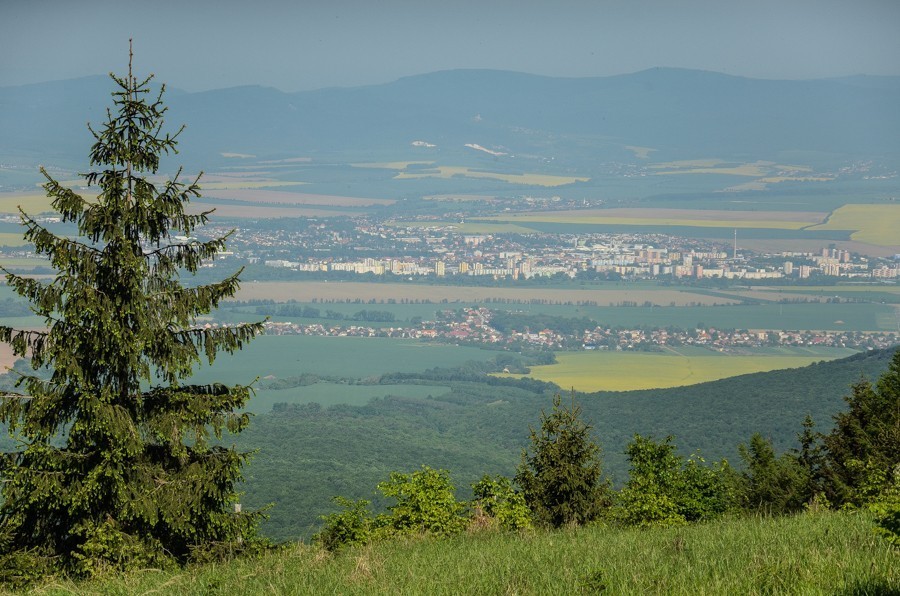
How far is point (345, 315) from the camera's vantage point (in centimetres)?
15612

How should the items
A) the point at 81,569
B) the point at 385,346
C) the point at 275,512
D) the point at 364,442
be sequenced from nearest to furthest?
the point at 81,569
the point at 275,512
the point at 364,442
the point at 385,346

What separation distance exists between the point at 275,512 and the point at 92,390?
32.6 m

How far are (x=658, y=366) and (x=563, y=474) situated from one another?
9337cm

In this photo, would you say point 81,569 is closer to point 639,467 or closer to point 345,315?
point 639,467

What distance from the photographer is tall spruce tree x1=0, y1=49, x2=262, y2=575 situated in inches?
438

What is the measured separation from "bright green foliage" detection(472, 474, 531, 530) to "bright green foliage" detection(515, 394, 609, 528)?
0.47m

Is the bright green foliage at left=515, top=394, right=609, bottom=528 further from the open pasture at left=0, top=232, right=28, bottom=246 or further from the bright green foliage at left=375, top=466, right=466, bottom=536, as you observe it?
the open pasture at left=0, top=232, right=28, bottom=246

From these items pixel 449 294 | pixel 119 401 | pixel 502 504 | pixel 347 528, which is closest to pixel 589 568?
pixel 119 401

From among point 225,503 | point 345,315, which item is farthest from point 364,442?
point 345,315

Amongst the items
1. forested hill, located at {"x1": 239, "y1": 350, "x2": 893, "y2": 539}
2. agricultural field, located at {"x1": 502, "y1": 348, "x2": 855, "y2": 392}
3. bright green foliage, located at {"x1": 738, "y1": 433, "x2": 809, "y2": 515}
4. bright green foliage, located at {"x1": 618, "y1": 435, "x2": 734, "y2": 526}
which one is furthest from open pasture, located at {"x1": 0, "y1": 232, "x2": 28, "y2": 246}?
bright green foliage, located at {"x1": 618, "y1": 435, "x2": 734, "y2": 526}

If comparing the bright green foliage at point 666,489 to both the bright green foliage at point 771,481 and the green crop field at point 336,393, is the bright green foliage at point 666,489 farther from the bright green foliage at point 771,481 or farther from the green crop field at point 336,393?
the green crop field at point 336,393

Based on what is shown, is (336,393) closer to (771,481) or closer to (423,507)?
(771,481)

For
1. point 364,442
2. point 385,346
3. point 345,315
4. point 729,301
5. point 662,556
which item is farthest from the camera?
point 729,301

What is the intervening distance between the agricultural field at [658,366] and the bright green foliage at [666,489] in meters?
66.2
